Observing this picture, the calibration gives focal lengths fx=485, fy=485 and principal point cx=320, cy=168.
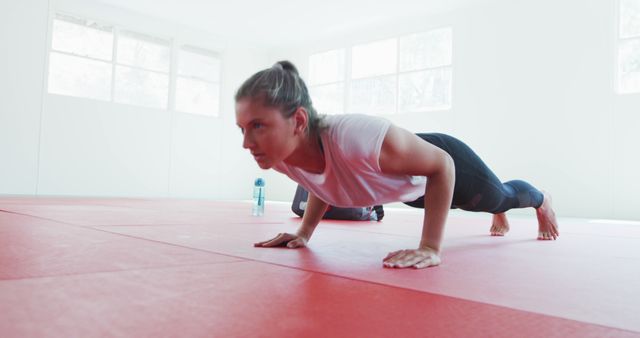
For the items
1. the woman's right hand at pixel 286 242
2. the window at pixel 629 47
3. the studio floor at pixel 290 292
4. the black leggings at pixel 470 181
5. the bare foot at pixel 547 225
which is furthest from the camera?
the window at pixel 629 47

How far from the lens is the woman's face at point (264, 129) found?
59.4 inches

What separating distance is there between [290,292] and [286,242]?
917mm

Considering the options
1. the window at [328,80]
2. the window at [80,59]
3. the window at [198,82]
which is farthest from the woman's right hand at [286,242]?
the window at [198,82]

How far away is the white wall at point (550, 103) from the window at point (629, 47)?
0.45 ft

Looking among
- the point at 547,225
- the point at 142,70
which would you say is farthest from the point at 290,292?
the point at 142,70

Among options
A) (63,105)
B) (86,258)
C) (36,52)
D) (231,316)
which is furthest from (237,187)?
(231,316)

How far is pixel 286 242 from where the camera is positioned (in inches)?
79.4

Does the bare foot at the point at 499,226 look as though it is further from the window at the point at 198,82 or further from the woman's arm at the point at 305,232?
the window at the point at 198,82

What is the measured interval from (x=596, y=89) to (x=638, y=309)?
6.92 m

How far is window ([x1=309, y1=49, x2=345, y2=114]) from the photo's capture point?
10.3m

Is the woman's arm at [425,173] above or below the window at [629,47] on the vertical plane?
below

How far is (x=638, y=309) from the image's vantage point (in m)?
1.08

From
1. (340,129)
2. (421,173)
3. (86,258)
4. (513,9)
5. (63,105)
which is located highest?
(513,9)

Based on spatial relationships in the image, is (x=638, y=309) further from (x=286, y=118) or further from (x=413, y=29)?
(x=413, y=29)
